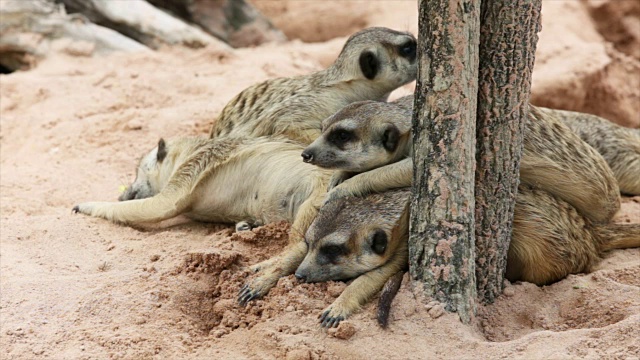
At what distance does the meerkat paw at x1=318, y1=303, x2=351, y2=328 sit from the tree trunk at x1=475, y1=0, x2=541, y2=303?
0.49 meters

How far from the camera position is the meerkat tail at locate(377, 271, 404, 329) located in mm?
2729

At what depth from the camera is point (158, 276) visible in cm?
324

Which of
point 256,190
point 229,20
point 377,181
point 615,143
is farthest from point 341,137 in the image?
point 229,20

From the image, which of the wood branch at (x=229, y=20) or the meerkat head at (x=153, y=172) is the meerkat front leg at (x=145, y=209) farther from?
the wood branch at (x=229, y=20)

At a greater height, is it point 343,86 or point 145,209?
point 343,86

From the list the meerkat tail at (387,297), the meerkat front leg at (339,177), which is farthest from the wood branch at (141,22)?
the meerkat tail at (387,297)

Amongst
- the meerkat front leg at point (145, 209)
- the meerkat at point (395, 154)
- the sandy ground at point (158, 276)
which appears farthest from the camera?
the meerkat front leg at point (145, 209)

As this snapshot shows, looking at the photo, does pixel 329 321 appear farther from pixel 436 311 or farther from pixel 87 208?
pixel 87 208

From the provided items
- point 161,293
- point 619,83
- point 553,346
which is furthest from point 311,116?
point 619,83

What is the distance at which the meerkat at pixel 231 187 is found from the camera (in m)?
3.80

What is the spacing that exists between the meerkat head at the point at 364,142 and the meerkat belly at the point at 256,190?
47 cm

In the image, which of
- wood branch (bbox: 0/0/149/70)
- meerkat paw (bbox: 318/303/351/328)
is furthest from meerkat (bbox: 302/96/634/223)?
wood branch (bbox: 0/0/149/70)

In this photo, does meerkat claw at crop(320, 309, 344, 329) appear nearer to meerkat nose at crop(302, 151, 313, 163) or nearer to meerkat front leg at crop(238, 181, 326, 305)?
meerkat front leg at crop(238, 181, 326, 305)

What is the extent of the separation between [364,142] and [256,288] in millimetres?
719
